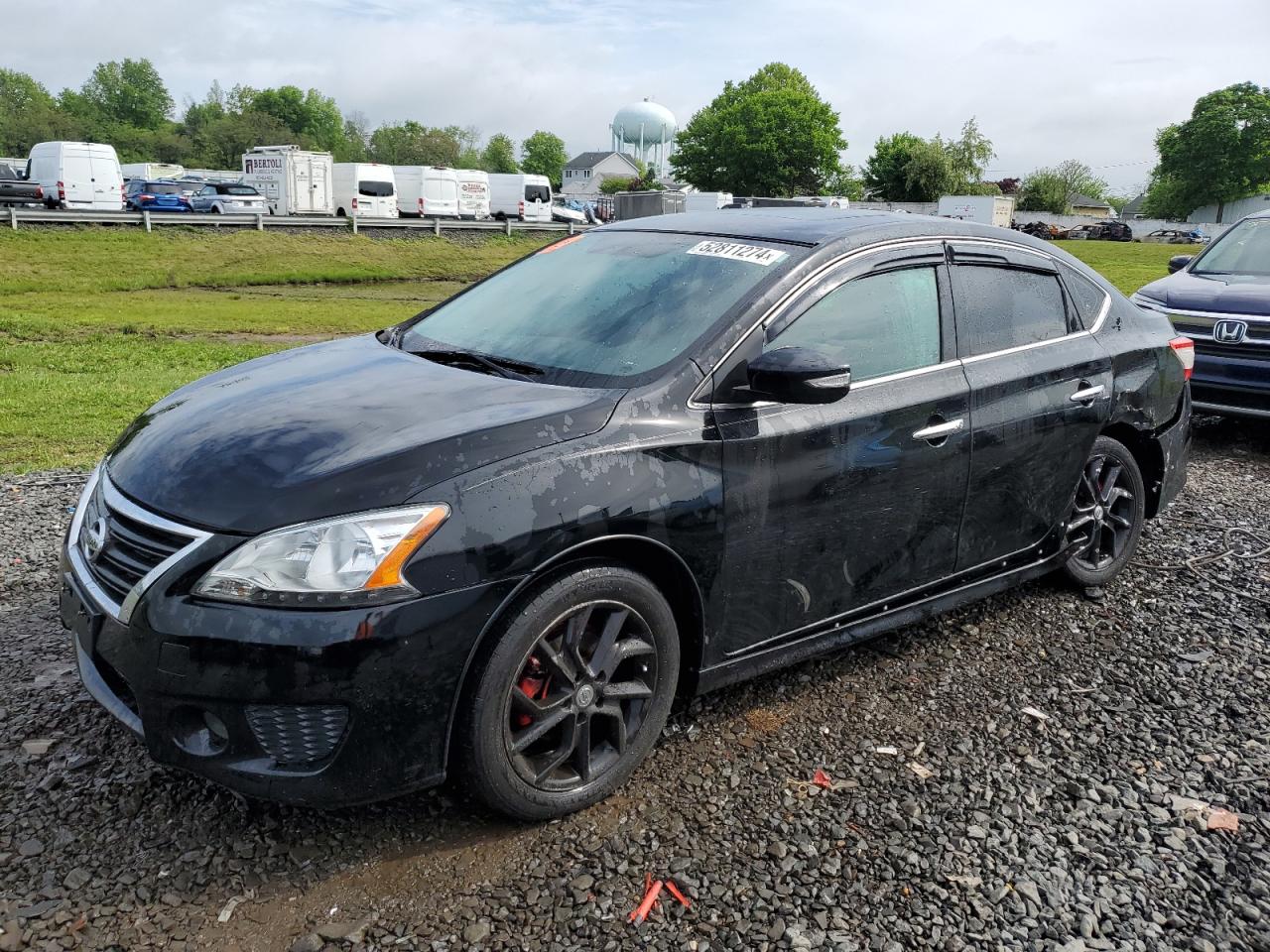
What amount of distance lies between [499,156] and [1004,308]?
146 metres

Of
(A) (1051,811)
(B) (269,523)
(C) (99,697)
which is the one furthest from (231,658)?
(A) (1051,811)

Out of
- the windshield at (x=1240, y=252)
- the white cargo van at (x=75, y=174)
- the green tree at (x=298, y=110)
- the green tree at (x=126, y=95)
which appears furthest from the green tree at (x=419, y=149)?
the windshield at (x=1240, y=252)

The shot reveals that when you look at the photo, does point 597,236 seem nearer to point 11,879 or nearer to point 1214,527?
point 11,879

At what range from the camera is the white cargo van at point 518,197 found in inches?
1946

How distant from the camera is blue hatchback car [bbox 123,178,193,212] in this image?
38.5m

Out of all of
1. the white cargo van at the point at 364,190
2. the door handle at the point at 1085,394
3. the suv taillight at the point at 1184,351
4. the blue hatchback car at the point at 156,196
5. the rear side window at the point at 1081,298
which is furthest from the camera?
the white cargo van at the point at 364,190

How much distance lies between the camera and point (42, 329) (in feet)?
44.3

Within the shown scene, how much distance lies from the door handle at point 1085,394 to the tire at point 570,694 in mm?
2223

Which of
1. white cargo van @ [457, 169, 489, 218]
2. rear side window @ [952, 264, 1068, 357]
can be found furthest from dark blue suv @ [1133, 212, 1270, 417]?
white cargo van @ [457, 169, 489, 218]

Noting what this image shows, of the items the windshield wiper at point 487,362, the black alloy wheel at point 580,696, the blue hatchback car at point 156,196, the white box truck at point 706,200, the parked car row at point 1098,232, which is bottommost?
the black alloy wheel at point 580,696

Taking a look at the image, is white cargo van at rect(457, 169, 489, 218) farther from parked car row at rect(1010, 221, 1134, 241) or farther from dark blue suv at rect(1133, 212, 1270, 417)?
dark blue suv at rect(1133, 212, 1270, 417)

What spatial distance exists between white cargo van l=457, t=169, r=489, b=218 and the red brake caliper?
46.7m

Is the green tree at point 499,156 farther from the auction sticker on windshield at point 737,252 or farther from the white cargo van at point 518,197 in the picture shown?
the auction sticker on windshield at point 737,252

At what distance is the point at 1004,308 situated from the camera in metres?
4.20
